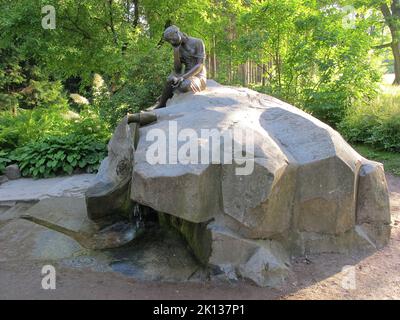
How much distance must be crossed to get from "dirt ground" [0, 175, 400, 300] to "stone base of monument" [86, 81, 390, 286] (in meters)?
0.16

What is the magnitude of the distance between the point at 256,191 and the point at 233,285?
3.03ft

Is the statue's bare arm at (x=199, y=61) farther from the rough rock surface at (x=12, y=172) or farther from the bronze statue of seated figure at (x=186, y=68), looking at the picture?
the rough rock surface at (x=12, y=172)

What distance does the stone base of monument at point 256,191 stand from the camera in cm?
410

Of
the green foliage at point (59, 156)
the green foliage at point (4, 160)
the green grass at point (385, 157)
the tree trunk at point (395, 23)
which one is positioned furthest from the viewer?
the tree trunk at point (395, 23)

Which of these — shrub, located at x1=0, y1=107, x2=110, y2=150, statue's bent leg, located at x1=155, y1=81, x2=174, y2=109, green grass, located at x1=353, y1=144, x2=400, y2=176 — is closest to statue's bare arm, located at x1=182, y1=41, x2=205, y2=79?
statue's bent leg, located at x1=155, y1=81, x2=174, y2=109

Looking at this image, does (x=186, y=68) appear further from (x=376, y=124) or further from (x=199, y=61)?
(x=376, y=124)

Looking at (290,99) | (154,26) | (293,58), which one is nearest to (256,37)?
(293,58)

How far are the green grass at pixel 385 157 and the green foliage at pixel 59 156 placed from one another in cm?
569

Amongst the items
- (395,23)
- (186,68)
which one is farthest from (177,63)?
(395,23)

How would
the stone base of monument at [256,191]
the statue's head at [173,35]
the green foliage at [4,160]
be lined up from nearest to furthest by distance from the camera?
the stone base of monument at [256,191], the statue's head at [173,35], the green foliage at [4,160]

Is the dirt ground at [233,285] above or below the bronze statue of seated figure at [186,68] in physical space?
below

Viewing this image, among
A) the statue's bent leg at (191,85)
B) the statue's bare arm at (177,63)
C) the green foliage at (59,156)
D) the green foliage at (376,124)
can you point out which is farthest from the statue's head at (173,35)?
the green foliage at (376,124)
